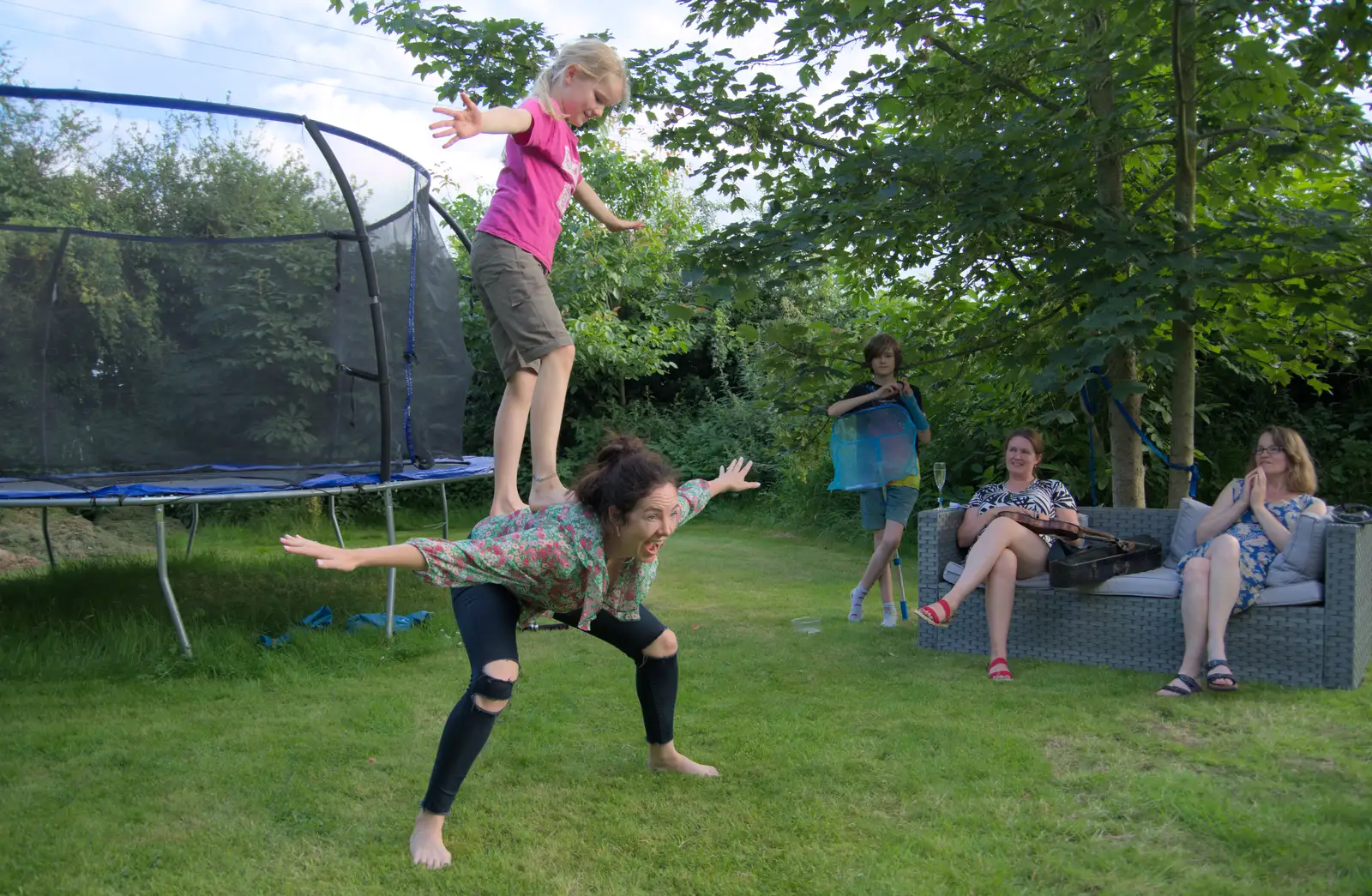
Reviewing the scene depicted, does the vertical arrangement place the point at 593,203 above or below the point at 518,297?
above

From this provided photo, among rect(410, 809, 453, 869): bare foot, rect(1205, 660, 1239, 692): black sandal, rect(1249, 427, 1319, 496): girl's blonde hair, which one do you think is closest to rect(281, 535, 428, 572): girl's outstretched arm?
rect(410, 809, 453, 869): bare foot

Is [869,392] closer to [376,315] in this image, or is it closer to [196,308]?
[376,315]

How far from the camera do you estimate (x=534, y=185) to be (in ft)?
10.1

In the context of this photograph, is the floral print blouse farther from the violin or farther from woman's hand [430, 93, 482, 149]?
the violin

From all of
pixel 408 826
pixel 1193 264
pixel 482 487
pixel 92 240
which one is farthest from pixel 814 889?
pixel 482 487

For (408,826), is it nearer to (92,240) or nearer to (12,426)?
(12,426)

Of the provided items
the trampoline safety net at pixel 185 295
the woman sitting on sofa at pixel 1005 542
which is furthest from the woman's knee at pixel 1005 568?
the trampoline safety net at pixel 185 295

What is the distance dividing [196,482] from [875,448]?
2.92 m

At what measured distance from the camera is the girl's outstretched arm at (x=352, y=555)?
1793 mm

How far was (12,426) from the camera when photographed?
426 centimetres

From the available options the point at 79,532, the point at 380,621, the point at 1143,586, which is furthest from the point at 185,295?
the point at 79,532

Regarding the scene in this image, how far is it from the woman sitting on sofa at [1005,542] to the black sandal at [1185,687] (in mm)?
526

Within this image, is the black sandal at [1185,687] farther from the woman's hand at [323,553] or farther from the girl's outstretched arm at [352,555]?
the woman's hand at [323,553]

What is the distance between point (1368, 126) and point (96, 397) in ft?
17.3
